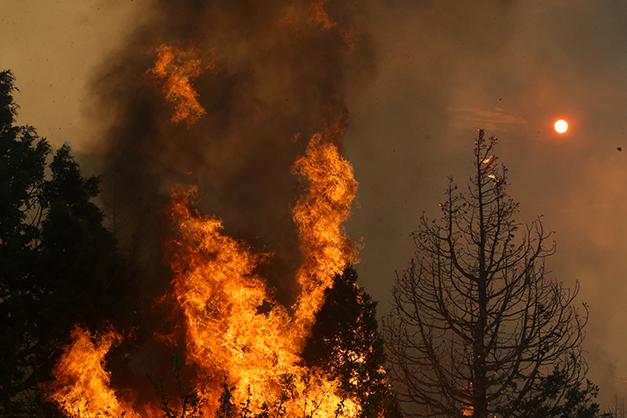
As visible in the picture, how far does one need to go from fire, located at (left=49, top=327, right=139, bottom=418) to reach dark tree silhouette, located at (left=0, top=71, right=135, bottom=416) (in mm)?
532

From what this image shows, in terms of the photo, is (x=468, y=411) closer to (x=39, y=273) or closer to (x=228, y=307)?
(x=228, y=307)

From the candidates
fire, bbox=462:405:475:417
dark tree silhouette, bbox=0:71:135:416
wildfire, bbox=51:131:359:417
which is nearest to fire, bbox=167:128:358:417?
wildfire, bbox=51:131:359:417

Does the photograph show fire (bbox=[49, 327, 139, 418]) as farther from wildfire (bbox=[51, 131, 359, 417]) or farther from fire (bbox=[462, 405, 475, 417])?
fire (bbox=[462, 405, 475, 417])

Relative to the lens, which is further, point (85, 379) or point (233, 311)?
point (233, 311)

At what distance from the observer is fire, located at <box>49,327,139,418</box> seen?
65.3ft

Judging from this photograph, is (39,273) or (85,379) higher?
(39,273)

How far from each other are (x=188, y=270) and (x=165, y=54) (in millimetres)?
9296

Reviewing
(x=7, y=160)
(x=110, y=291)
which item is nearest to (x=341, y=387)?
(x=110, y=291)

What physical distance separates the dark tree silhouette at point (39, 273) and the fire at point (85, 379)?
53 cm

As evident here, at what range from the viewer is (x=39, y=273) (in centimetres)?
2191

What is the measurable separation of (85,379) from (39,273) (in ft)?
14.9

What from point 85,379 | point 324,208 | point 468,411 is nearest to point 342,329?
point 324,208

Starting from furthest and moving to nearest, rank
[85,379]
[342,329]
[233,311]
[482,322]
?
[342,329]
[233,311]
[85,379]
[482,322]

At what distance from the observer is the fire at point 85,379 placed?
1989 cm
